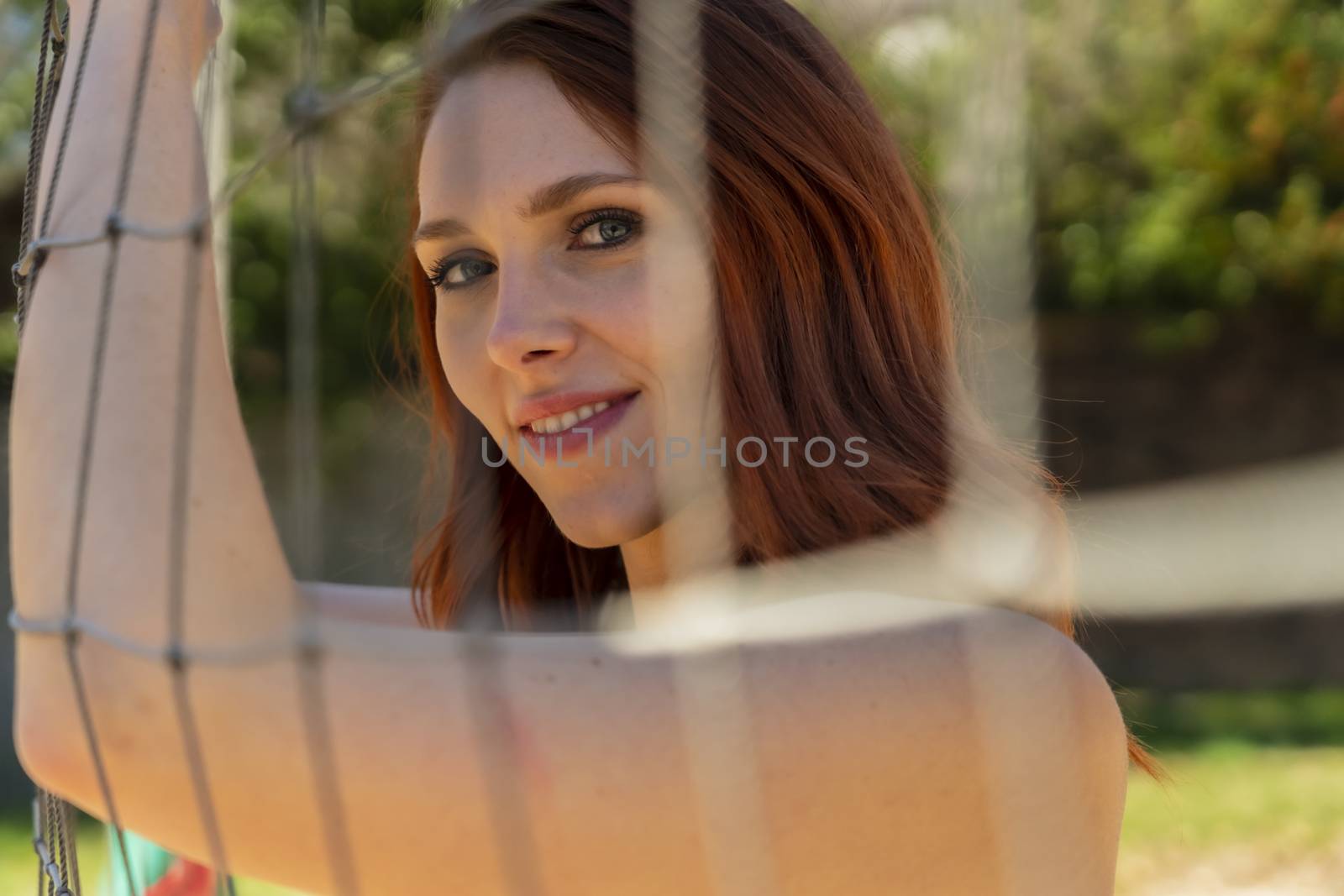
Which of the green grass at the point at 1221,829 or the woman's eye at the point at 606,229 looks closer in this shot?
the woman's eye at the point at 606,229

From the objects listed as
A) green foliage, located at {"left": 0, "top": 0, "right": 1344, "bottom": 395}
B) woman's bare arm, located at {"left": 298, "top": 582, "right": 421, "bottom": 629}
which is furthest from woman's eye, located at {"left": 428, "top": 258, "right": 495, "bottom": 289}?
green foliage, located at {"left": 0, "top": 0, "right": 1344, "bottom": 395}

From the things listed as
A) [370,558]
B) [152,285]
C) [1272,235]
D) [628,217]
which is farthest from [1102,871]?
[1272,235]

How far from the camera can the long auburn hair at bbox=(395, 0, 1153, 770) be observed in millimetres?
1089

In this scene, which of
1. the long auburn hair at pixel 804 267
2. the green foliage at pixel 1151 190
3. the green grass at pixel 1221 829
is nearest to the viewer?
the long auburn hair at pixel 804 267

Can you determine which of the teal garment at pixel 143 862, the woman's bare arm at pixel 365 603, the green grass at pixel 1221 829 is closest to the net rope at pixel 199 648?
the woman's bare arm at pixel 365 603

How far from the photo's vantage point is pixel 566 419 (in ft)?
3.80

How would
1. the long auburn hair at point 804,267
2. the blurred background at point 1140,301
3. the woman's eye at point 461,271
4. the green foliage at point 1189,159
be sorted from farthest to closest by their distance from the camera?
the green foliage at point 1189,159 < the blurred background at point 1140,301 < the woman's eye at point 461,271 < the long auburn hair at point 804,267

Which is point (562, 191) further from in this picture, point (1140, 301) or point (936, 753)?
point (1140, 301)

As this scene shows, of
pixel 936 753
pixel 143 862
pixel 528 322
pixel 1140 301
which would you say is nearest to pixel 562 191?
pixel 528 322

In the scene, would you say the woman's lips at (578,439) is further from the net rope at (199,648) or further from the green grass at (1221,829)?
the green grass at (1221,829)

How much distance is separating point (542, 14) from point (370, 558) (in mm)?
4209

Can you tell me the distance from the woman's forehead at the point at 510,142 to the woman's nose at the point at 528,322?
75 millimetres

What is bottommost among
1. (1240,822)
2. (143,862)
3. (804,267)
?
(1240,822)

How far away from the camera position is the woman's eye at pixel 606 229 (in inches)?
43.8
